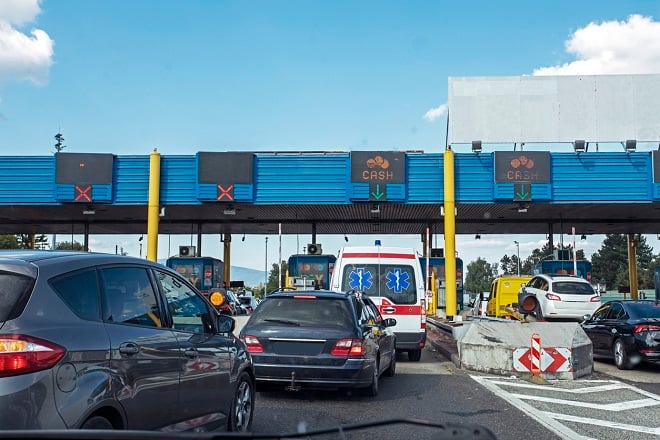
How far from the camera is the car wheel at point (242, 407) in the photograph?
6516 millimetres

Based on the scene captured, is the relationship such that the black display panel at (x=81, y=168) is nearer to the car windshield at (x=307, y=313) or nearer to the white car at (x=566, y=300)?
the white car at (x=566, y=300)

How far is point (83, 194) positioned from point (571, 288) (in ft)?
58.8

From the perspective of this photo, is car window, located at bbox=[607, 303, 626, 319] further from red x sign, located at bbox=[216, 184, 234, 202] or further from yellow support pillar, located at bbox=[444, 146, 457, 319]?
red x sign, located at bbox=[216, 184, 234, 202]

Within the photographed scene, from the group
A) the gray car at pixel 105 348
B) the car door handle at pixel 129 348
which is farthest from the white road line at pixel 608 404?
the car door handle at pixel 129 348

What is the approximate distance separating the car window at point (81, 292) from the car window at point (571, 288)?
55.7 feet

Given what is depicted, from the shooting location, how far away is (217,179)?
87.7ft

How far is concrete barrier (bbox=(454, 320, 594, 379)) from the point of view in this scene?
12367 mm

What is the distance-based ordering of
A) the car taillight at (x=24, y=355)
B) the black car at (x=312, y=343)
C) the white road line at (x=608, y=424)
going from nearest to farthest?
the car taillight at (x=24, y=355) → the white road line at (x=608, y=424) → the black car at (x=312, y=343)

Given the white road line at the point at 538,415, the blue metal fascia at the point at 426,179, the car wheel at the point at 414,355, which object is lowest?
the white road line at the point at 538,415

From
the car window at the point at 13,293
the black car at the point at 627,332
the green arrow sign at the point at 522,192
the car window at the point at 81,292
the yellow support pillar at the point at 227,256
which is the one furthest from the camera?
the yellow support pillar at the point at 227,256

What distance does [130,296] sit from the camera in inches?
202

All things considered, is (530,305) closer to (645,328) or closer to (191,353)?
(645,328)

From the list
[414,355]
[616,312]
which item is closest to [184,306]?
[414,355]

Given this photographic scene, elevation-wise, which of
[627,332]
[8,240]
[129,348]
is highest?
[8,240]
